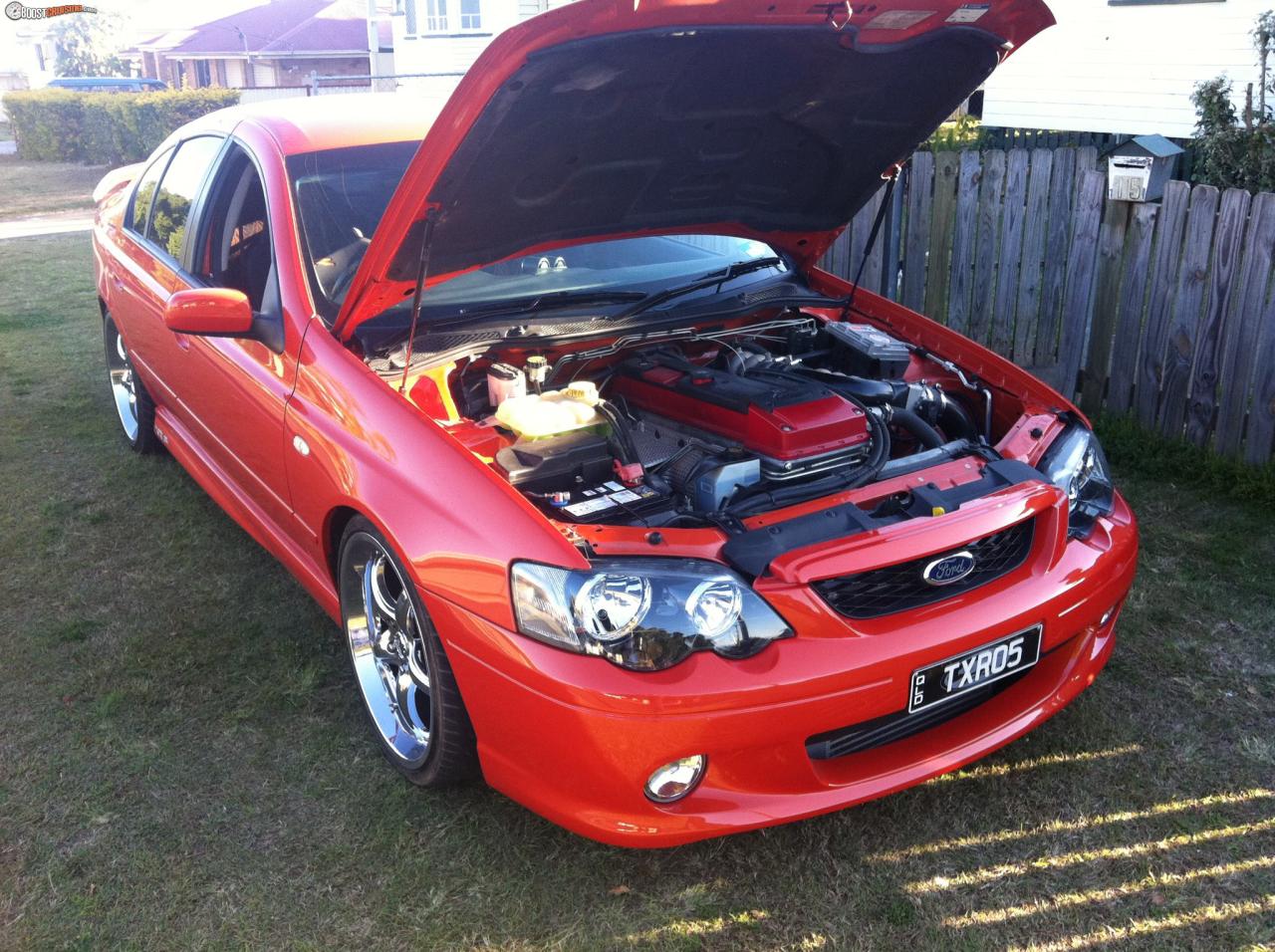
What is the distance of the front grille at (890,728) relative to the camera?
98.0 inches

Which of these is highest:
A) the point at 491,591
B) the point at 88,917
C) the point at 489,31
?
the point at 489,31

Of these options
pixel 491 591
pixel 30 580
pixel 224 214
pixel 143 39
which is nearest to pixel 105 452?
pixel 30 580

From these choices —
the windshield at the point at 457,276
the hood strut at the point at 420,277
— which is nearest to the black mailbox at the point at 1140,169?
the windshield at the point at 457,276

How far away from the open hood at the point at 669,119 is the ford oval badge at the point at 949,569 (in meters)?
1.34

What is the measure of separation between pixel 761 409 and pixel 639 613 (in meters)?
0.89

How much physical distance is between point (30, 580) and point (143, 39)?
2017 inches

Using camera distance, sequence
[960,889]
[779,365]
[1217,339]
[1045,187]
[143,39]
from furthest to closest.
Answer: [143,39], [1045,187], [1217,339], [779,365], [960,889]

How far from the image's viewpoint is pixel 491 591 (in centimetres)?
241

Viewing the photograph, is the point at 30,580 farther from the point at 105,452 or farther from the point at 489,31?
the point at 489,31

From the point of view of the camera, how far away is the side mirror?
3.18 metres

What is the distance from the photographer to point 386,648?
10.0 ft

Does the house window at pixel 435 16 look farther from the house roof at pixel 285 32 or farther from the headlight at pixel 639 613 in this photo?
the headlight at pixel 639 613

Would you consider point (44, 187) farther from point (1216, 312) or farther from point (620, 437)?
point (1216, 312)

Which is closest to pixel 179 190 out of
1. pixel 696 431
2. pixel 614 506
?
pixel 696 431
